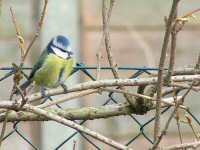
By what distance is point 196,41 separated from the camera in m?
3.80

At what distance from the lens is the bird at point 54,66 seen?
2.07 m

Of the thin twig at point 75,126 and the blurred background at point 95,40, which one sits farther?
the blurred background at point 95,40

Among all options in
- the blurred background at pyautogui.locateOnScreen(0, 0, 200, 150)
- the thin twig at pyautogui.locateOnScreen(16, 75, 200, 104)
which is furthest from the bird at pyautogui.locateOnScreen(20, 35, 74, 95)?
the blurred background at pyautogui.locateOnScreen(0, 0, 200, 150)

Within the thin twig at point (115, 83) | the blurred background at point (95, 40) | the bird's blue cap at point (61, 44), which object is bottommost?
the blurred background at point (95, 40)

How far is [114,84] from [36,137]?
6.15ft

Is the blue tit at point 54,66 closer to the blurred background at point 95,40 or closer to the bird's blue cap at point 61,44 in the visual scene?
the bird's blue cap at point 61,44

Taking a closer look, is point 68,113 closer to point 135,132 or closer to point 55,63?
point 55,63

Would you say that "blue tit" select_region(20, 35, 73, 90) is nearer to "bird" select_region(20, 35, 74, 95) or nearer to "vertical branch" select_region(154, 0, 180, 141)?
"bird" select_region(20, 35, 74, 95)

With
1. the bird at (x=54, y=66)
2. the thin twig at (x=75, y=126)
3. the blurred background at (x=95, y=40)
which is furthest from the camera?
the blurred background at (x=95, y=40)

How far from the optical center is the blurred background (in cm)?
346

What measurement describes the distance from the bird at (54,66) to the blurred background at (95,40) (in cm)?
120

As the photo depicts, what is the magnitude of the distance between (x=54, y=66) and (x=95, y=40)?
62.3 inches

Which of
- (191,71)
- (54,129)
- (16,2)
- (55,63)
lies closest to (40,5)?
(16,2)

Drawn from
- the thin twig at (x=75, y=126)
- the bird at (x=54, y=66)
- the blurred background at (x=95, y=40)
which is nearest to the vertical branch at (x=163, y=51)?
the thin twig at (x=75, y=126)
